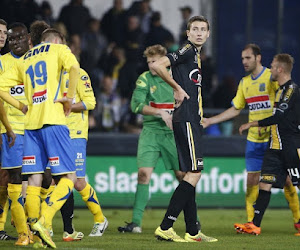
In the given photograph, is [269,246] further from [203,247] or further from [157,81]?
[157,81]

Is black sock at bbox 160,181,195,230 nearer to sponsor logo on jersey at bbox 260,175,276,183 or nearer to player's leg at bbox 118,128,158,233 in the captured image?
sponsor logo on jersey at bbox 260,175,276,183

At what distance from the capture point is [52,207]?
786 cm

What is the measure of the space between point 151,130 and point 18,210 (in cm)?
275

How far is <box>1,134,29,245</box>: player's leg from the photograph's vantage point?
8.54m

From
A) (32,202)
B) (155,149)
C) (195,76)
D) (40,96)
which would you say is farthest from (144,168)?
(40,96)

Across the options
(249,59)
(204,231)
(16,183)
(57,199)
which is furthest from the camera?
(249,59)

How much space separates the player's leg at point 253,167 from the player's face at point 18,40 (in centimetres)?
Result: 338

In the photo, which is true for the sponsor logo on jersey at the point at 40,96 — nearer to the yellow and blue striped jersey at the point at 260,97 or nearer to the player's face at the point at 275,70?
the player's face at the point at 275,70

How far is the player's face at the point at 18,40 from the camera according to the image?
9.26 m

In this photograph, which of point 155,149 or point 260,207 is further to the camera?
point 155,149

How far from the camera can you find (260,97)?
1080cm

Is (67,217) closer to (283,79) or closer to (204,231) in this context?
(204,231)

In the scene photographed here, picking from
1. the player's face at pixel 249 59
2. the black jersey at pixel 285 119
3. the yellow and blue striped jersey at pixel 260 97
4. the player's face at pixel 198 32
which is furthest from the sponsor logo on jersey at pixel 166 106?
the player's face at pixel 198 32

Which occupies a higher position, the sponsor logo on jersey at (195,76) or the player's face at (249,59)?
the player's face at (249,59)
